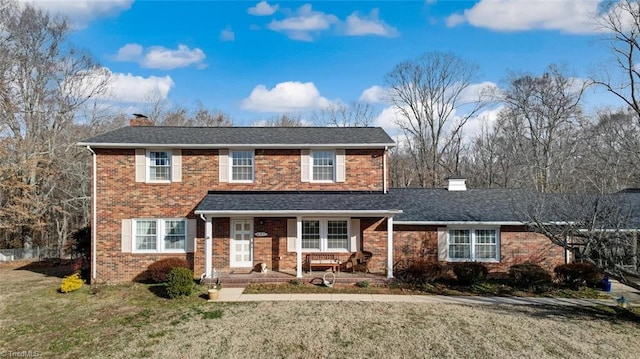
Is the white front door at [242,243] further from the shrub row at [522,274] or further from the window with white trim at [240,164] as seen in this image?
the shrub row at [522,274]

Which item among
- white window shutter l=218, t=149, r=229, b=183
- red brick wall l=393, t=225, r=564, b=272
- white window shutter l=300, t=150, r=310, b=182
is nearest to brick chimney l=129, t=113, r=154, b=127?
white window shutter l=218, t=149, r=229, b=183

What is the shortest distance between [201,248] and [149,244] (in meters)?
2.28

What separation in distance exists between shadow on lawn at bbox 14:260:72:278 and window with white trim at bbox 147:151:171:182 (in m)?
7.22

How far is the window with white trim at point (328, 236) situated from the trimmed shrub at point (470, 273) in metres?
4.73

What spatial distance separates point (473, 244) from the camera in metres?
17.0

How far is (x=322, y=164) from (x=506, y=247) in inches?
346

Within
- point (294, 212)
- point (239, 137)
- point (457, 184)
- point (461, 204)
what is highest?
point (239, 137)

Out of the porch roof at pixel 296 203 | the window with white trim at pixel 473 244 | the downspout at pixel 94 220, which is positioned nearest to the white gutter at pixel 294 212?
the porch roof at pixel 296 203

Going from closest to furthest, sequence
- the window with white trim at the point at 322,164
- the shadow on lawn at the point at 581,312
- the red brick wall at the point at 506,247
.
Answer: the shadow on lawn at the point at 581,312, the red brick wall at the point at 506,247, the window with white trim at the point at 322,164

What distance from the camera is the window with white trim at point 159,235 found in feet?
55.0

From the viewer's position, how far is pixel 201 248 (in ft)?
54.7

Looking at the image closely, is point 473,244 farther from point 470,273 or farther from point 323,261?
point 323,261

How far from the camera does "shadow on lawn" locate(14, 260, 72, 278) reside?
64.6ft

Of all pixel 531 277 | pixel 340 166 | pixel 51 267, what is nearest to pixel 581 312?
pixel 531 277
